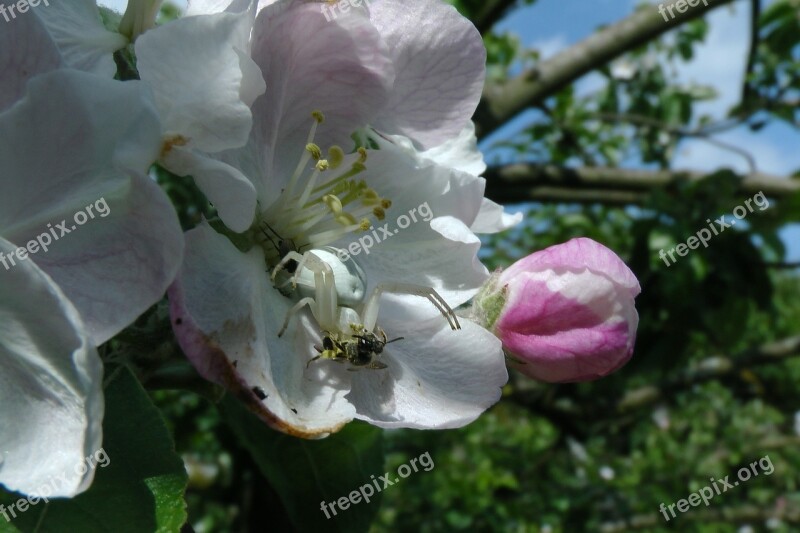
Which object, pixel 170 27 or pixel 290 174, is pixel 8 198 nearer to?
pixel 170 27

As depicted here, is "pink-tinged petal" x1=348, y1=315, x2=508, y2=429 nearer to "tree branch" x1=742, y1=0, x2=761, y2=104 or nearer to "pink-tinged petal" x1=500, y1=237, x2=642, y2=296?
"pink-tinged petal" x1=500, y1=237, x2=642, y2=296

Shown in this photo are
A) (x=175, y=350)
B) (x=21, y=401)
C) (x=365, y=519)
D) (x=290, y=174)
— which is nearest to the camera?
(x=21, y=401)

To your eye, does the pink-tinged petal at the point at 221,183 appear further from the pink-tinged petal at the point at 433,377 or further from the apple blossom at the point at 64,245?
the pink-tinged petal at the point at 433,377

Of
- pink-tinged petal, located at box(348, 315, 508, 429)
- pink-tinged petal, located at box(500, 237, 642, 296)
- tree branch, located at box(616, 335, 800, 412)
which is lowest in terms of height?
tree branch, located at box(616, 335, 800, 412)

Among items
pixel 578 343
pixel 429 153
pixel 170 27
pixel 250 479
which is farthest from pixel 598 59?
pixel 170 27

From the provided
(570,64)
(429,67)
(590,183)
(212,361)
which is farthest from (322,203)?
(590,183)

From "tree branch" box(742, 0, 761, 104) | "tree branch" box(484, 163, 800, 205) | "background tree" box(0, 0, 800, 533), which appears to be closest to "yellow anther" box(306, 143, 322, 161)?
"background tree" box(0, 0, 800, 533)
